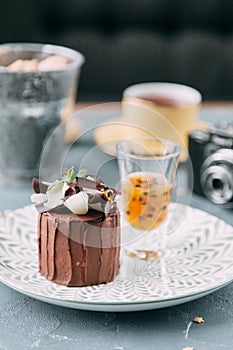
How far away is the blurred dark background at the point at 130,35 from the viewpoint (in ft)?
8.09

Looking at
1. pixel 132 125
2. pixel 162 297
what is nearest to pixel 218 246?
pixel 162 297

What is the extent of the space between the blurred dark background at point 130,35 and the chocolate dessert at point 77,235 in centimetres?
153

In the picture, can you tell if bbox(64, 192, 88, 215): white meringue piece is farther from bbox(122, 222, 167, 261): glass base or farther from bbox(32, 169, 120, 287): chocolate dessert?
bbox(122, 222, 167, 261): glass base

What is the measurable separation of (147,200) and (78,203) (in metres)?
0.19

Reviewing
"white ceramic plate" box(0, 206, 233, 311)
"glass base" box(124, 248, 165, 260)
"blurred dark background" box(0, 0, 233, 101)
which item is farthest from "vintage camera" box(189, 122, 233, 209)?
"blurred dark background" box(0, 0, 233, 101)

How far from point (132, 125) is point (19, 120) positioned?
228 mm

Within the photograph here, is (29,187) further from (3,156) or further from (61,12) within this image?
(61,12)

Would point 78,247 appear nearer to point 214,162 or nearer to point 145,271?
point 145,271

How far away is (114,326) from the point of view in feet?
2.87

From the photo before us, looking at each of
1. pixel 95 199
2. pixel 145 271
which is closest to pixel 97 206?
pixel 95 199

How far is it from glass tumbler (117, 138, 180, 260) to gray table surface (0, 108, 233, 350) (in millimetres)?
164

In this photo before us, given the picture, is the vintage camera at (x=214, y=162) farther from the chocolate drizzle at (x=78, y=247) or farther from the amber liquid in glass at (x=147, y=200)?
the chocolate drizzle at (x=78, y=247)

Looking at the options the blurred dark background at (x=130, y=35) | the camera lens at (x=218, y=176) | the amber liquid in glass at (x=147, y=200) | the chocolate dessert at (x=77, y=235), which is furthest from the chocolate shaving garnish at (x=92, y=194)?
the blurred dark background at (x=130, y=35)

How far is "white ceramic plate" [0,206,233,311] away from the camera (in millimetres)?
861
